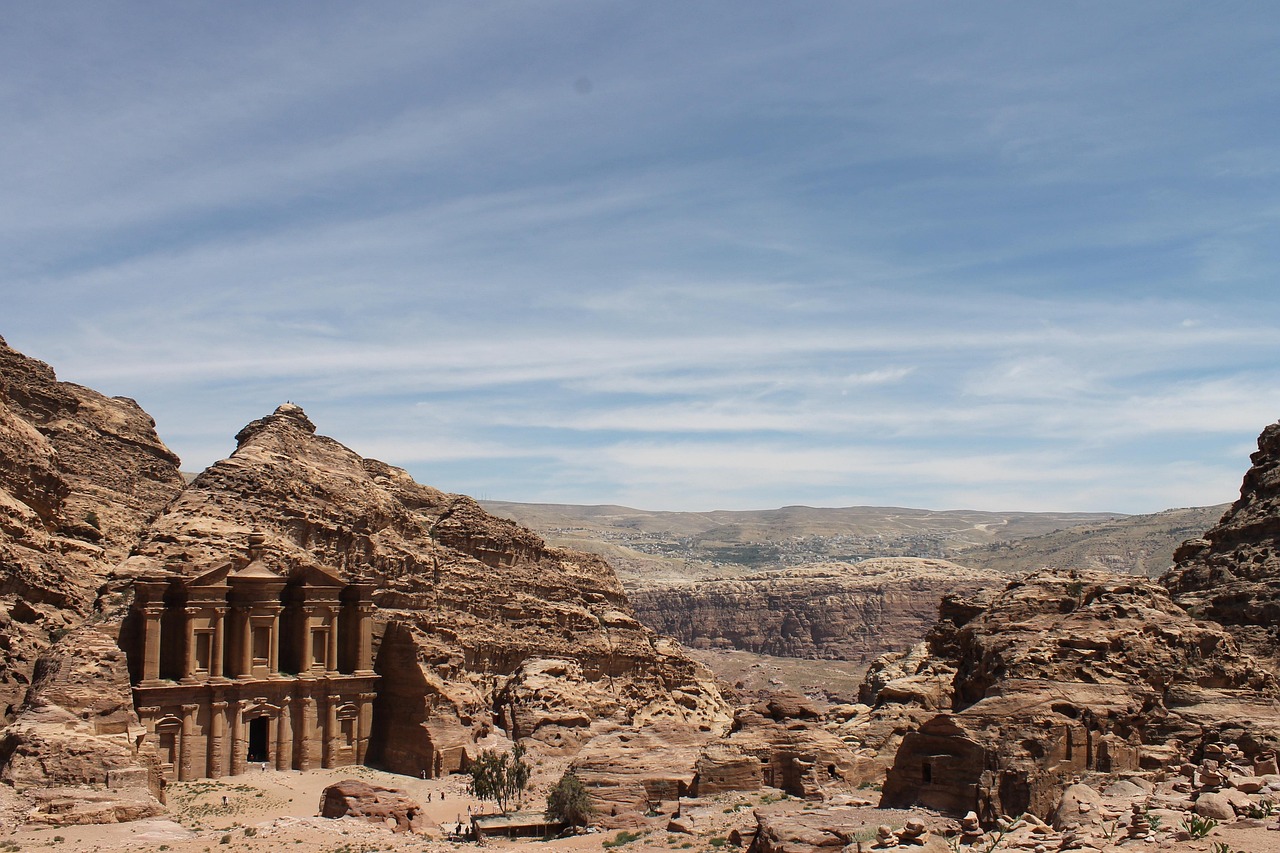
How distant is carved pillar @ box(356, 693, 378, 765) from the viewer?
5212cm

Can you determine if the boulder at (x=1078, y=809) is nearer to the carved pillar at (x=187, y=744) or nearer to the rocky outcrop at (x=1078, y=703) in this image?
the rocky outcrop at (x=1078, y=703)

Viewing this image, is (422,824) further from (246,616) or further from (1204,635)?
(1204,635)

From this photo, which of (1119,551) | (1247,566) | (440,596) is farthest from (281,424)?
(1119,551)

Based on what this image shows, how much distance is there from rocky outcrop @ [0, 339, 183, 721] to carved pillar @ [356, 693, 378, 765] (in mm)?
10414

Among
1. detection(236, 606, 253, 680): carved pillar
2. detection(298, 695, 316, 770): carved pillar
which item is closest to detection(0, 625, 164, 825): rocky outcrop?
detection(236, 606, 253, 680): carved pillar

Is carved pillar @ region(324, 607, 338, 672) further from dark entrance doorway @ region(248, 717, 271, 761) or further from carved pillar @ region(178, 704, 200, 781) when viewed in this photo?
carved pillar @ region(178, 704, 200, 781)

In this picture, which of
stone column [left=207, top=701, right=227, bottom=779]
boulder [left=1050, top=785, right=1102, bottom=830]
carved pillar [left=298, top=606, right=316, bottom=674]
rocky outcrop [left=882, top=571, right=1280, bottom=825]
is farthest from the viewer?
carved pillar [left=298, top=606, right=316, bottom=674]

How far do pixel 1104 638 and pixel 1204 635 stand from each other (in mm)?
2831

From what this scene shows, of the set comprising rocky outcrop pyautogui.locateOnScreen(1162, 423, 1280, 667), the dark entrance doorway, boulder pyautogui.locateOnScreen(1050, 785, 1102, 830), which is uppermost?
rocky outcrop pyautogui.locateOnScreen(1162, 423, 1280, 667)

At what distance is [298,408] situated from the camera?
6197 centimetres

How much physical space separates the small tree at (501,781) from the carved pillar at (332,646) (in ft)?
23.6

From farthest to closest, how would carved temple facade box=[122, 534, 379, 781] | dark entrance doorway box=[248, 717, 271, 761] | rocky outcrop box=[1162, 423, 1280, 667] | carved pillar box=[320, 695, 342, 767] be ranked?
carved pillar box=[320, 695, 342, 767] < dark entrance doorway box=[248, 717, 271, 761] < carved temple facade box=[122, 534, 379, 781] < rocky outcrop box=[1162, 423, 1280, 667]

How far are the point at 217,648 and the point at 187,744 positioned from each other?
11.4 feet

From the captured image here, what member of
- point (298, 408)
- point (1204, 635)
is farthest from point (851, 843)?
point (298, 408)
